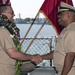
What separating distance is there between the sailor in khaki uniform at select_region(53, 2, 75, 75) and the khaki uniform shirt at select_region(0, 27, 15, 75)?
0.56 metres

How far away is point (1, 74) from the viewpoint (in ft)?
13.2

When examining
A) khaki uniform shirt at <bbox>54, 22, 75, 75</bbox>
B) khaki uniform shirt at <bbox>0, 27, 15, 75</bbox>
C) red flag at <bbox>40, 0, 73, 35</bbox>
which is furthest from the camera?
red flag at <bbox>40, 0, 73, 35</bbox>

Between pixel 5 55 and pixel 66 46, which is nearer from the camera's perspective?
pixel 66 46

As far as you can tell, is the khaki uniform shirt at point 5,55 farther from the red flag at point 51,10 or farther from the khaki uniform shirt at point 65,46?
the red flag at point 51,10

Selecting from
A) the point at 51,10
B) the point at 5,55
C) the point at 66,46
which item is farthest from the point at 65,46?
the point at 51,10

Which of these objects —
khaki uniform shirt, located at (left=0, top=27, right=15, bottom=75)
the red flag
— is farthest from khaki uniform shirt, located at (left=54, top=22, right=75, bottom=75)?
the red flag

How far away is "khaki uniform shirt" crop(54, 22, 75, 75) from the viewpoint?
375 cm

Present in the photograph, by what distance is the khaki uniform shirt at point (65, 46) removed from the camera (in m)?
3.75

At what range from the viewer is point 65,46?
3.81 m

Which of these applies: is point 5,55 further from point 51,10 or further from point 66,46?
point 51,10

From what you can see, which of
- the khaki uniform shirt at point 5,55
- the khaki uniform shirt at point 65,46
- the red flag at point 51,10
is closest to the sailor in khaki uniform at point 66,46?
the khaki uniform shirt at point 65,46

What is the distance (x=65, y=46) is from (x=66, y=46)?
0.07 ft

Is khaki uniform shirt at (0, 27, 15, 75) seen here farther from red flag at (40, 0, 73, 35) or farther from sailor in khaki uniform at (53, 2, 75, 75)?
red flag at (40, 0, 73, 35)

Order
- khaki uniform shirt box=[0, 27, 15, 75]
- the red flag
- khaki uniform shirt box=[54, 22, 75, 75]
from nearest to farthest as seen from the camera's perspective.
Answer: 1. khaki uniform shirt box=[54, 22, 75, 75]
2. khaki uniform shirt box=[0, 27, 15, 75]
3. the red flag
